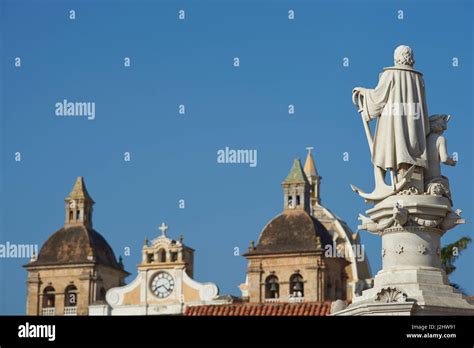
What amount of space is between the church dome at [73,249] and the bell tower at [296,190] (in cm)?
1272

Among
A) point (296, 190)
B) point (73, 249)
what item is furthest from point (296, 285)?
point (73, 249)

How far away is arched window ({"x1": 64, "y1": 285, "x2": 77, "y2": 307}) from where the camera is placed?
288ft

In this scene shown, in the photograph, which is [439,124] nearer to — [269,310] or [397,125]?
[397,125]

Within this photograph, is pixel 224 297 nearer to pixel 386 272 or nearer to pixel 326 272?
pixel 326 272

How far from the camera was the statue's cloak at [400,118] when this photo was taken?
2403 cm

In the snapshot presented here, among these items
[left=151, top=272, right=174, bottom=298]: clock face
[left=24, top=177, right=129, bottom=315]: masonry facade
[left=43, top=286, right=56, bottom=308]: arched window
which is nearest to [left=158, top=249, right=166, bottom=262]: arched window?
[left=151, top=272, right=174, bottom=298]: clock face

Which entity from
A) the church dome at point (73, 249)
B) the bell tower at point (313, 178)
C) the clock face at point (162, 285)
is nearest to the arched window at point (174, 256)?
the clock face at point (162, 285)

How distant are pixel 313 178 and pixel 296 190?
22.1 meters

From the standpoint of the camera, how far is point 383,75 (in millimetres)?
24391

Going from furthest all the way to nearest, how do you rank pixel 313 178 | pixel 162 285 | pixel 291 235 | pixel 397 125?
1. pixel 313 178
2. pixel 291 235
3. pixel 162 285
4. pixel 397 125

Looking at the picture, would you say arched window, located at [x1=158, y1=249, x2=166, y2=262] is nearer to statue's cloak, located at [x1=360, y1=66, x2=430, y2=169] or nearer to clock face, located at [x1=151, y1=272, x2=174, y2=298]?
clock face, located at [x1=151, y1=272, x2=174, y2=298]

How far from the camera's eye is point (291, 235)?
282ft
